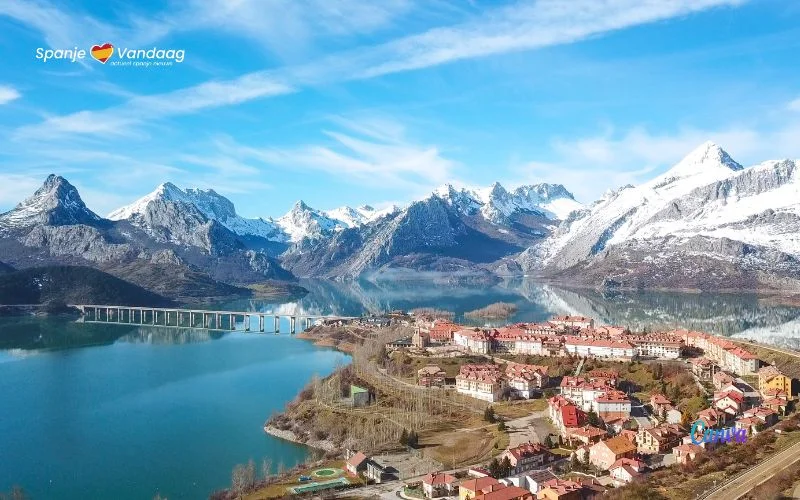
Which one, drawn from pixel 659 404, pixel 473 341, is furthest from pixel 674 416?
pixel 473 341

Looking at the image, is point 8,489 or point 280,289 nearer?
point 8,489

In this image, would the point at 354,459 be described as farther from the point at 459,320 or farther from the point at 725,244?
the point at 725,244

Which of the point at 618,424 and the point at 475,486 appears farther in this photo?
the point at 618,424

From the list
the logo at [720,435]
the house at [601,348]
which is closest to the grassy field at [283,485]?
the logo at [720,435]

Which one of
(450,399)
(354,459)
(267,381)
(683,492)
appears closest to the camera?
(683,492)

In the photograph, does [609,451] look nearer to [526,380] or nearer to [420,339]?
[526,380]

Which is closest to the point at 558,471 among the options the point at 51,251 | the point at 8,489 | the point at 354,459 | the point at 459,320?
the point at 354,459

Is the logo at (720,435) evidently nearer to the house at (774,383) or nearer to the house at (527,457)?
the house at (527,457)
